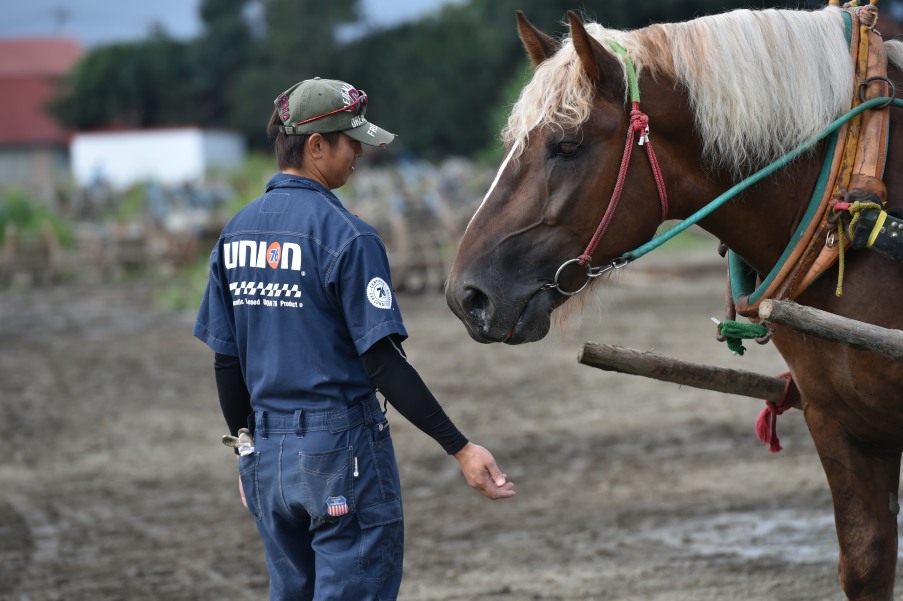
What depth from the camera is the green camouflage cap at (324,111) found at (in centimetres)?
263

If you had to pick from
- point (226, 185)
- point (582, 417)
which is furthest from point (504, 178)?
point (226, 185)

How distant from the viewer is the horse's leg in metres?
2.86

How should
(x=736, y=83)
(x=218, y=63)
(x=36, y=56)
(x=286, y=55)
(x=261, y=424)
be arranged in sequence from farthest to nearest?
(x=36, y=56) → (x=218, y=63) → (x=286, y=55) → (x=261, y=424) → (x=736, y=83)

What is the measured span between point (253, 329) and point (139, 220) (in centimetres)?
2051

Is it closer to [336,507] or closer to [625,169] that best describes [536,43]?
[625,169]

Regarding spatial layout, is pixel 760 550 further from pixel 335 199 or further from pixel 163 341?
pixel 163 341

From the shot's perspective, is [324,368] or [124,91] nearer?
[324,368]

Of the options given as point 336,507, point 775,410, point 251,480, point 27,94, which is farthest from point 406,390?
point 27,94

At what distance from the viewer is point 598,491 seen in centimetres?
555

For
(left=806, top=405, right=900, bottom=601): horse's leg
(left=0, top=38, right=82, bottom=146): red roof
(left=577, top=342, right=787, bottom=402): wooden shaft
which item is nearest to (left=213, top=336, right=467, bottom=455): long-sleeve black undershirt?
(left=577, top=342, right=787, bottom=402): wooden shaft

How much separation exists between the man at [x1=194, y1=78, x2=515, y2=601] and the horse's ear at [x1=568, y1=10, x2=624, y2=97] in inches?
22.2

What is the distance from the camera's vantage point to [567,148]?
8.44ft

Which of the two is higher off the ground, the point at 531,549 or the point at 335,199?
the point at 335,199

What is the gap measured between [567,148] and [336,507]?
1041 millimetres
